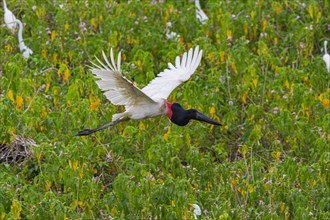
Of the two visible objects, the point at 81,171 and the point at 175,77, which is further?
the point at 175,77

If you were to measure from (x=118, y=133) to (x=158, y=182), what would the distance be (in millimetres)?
1660

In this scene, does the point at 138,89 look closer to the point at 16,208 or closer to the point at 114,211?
the point at 114,211

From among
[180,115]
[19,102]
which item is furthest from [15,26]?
[180,115]

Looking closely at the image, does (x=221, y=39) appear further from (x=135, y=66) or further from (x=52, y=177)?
(x=52, y=177)

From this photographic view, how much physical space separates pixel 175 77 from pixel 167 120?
1.20m

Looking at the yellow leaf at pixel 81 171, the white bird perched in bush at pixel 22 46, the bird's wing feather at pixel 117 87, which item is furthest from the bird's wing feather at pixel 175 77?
the white bird perched in bush at pixel 22 46

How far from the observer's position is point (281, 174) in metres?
12.1

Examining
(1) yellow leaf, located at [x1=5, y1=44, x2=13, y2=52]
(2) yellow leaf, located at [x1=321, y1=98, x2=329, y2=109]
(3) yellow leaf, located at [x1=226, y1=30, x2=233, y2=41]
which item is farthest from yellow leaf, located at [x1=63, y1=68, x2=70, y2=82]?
(2) yellow leaf, located at [x1=321, y1=98, x2=329, y2=109]

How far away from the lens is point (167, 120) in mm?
13375

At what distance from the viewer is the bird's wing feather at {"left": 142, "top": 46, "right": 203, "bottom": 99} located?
12.2 meters

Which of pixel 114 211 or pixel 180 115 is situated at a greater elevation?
pixel 180 115

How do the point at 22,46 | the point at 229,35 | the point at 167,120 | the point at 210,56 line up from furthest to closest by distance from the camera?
the point at 229,35, the point at 22,46, the point at 210,56, the point at 167,120

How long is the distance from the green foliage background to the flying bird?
1.41 feet

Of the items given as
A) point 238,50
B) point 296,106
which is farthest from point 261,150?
point 238,50
